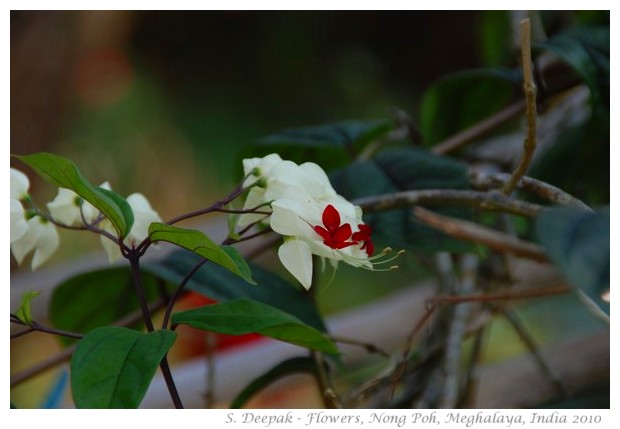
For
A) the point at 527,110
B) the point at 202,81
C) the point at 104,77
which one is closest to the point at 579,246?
the point at 527,110

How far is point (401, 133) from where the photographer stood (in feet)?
1.56

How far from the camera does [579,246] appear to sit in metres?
0.21

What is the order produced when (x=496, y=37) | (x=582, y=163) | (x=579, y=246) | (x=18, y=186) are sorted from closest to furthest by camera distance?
1. (x=579, y=246)
2. (x=18, y=186)
3. (x=582, y=163)
4. (x=496, y=37)

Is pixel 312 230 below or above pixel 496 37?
below

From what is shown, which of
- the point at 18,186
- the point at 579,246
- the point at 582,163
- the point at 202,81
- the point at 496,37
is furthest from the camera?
the point at 202,81

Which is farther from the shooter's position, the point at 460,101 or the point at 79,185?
the point at 460,101

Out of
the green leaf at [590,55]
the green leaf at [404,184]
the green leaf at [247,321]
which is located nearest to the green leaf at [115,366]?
the green leaf at [247,321]

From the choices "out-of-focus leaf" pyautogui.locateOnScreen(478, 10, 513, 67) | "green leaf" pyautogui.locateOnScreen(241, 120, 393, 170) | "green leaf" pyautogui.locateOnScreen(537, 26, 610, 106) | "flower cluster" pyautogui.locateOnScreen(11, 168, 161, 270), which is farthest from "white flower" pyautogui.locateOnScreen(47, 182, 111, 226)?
"out-of-focus leaf" pyautogui.locateOnScreen(478, 10, 513, 67)

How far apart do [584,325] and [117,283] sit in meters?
0.45

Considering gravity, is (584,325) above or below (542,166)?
below

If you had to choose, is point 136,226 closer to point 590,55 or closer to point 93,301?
point 93,301

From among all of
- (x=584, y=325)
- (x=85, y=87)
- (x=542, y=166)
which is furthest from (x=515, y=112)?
(x=85, y=87)

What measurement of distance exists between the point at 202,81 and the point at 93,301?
47 cm
